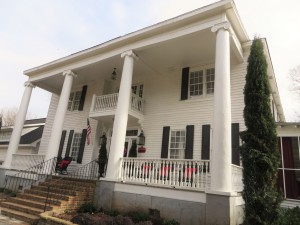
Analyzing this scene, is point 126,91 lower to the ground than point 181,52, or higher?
lower

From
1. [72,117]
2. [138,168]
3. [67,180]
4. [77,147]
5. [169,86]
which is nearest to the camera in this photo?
[138,168]

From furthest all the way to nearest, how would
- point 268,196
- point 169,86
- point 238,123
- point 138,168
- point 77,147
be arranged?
point 77,147, point 169,86, point 238,123, point 138,168, point 268,196

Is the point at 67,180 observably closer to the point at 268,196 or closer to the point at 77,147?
the point at 77,147

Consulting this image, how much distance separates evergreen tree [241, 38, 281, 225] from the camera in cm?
643

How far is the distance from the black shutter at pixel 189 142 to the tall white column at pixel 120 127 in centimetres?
309

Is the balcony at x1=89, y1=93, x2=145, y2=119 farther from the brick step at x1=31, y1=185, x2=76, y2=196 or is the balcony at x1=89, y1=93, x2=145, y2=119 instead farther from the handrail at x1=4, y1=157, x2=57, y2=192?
the brick step at x1=31, y1=185, x2=76, y2=196

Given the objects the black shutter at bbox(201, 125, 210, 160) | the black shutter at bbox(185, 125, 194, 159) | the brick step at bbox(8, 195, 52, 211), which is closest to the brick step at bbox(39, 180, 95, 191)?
the brick step at bbox(8, 195, 52, 211)

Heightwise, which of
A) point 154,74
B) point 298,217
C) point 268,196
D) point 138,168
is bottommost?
point 298,217

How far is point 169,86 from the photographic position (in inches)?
528

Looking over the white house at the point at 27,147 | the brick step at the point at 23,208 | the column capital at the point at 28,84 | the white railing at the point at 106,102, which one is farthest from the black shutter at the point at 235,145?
the column capital at the point at 28,84

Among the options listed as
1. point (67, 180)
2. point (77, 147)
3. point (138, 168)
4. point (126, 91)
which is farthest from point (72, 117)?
point (138, 168)

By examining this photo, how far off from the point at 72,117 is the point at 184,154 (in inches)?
348

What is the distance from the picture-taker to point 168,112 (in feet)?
42.3

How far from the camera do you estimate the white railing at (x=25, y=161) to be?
546 inches
